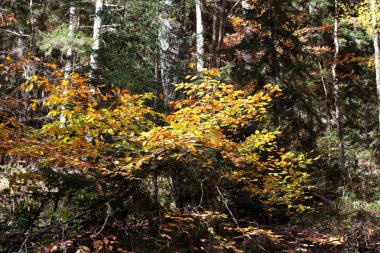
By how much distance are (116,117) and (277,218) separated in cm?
438

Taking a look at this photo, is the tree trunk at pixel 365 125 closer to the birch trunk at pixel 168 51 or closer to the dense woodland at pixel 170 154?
the dense woodland at pixel 170 154

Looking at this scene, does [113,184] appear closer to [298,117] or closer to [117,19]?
[117,19]

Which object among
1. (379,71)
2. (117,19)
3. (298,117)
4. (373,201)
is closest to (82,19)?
(117,19)

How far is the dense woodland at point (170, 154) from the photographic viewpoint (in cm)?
431

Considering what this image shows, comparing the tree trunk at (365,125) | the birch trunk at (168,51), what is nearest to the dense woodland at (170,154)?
the birch trunk at (168,51)

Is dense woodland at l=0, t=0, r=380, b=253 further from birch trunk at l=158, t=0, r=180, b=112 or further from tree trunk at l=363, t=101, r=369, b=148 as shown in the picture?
tree trunk at l=363, t=101, r=369, b=148

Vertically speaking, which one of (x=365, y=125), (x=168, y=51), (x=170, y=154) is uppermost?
(x=168, y=51)

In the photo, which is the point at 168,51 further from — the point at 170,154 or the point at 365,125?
the point at 365,125

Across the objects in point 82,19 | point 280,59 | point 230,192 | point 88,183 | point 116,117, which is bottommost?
point 230,192

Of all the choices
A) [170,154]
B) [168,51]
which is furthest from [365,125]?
[170,154]

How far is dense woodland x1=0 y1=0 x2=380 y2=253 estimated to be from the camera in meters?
4.31

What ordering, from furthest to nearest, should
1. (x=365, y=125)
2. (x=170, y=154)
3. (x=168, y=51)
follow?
(x=365, y=125), (x=168, y=51), (x=170, y=154)

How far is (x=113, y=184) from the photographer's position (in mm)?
4969

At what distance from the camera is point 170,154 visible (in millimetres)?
4621
